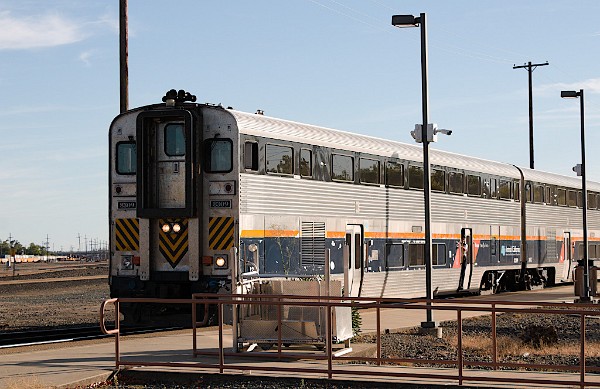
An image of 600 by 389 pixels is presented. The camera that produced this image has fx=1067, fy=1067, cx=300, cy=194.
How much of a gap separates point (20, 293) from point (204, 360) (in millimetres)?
32010

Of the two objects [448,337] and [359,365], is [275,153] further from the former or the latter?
[359,365]

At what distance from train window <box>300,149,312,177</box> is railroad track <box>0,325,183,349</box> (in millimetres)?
4272

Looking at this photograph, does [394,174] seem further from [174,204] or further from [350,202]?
[174,204]

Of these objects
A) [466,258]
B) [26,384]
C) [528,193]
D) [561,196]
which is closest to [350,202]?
[466,258]

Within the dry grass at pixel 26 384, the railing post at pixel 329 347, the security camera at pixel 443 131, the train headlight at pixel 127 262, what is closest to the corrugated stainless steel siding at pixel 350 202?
the train headlight at pixel 127 262

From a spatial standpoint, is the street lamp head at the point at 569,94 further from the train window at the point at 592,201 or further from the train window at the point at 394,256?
the train window at the point at 592,201

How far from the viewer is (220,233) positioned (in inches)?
800

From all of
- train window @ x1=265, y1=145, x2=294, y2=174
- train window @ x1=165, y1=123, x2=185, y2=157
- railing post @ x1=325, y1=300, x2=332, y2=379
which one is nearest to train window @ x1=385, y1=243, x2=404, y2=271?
train window @ x1=265, y1=145, x2=294, y2=174

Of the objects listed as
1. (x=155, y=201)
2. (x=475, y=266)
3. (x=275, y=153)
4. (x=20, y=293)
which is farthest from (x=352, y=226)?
(x=20, y=293)

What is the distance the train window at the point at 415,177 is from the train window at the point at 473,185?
3.49 metres

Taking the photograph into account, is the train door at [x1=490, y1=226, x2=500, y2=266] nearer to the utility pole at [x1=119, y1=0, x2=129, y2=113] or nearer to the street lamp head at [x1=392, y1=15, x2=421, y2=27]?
the utility pole at [x1=119, y1=0, x2=129, y2=113]

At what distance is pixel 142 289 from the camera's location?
67.9 ft

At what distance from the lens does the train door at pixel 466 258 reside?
105 feet

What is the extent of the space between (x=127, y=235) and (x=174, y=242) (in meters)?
1.09
